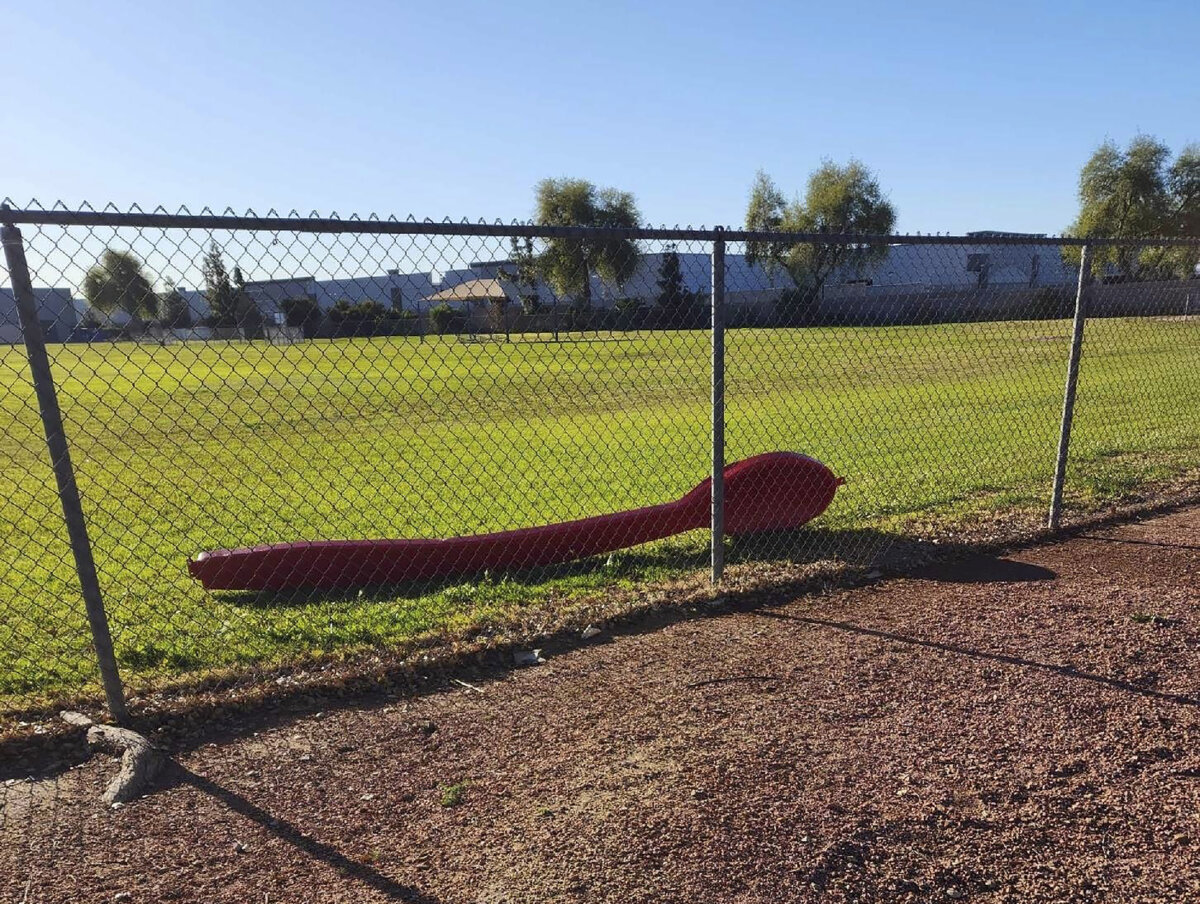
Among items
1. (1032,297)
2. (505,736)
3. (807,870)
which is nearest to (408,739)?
(505,736)

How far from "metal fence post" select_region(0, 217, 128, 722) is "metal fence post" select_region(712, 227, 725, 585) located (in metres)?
→ 2.88

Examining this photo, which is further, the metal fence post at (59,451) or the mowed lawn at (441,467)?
the mowed lawn at (441,467)

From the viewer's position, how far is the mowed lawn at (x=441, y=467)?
427 centimetres

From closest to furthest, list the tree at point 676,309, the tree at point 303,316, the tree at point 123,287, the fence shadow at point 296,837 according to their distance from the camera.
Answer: the fence shadow at point 296,837
the tree at point 123,287
the tree at point 303,316
the tree at point 676,309

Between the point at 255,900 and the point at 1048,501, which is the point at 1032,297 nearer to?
the point at 1048,501

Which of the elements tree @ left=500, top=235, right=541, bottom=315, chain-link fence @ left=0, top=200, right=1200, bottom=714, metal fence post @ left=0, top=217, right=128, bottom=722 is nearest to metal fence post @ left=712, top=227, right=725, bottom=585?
chain-link fence @ left=0, top=200, right=1200, bottom=714

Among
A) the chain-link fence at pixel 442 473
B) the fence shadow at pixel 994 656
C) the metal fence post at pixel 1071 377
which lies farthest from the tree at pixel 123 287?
the metal fence post at pixel 1071 377

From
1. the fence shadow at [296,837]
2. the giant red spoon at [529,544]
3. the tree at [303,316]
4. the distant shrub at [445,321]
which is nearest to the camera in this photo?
the fence shadow at [296,837]

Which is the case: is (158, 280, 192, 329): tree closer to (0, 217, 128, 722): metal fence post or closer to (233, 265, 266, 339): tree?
(233, 265, 266, 339): tree

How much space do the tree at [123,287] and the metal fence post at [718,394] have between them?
2.72 m

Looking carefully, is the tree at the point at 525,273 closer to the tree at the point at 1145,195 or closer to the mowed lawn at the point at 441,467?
the mowed lawn at the point at 441,467

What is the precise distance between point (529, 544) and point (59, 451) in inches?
98.5

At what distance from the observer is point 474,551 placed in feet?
15.6

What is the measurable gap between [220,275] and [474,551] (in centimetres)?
216
